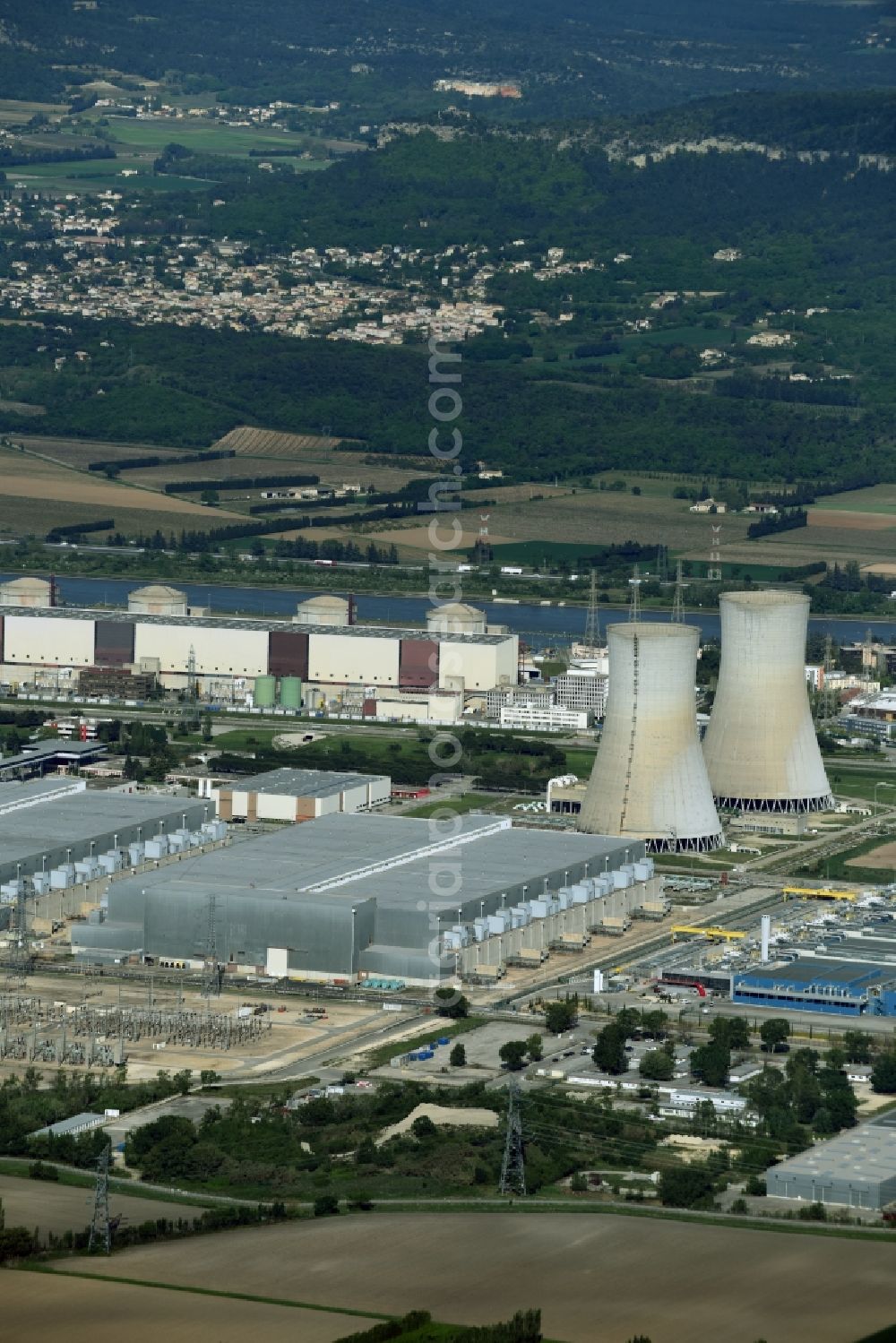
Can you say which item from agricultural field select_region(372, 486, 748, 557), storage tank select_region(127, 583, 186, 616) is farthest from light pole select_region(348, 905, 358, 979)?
agricultural field select_region(372, 486, 748, 557)

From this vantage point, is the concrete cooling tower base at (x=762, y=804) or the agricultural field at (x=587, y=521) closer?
the concrete cooling tower base at (x=762, y=804)

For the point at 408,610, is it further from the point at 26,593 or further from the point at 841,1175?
the point at 841,1175

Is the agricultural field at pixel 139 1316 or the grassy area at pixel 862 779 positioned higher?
the grassy area at pixel 862 779

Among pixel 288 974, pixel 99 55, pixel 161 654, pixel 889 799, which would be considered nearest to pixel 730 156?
pixel 99 55

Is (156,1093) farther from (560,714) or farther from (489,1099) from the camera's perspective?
(560,714)

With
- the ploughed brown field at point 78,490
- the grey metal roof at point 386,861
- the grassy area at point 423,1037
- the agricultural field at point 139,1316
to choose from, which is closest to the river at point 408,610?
the ploughed brown field at point 78,490

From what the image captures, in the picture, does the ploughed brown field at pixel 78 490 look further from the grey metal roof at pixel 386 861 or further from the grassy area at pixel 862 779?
the grey metal roof at pixel 386 861
